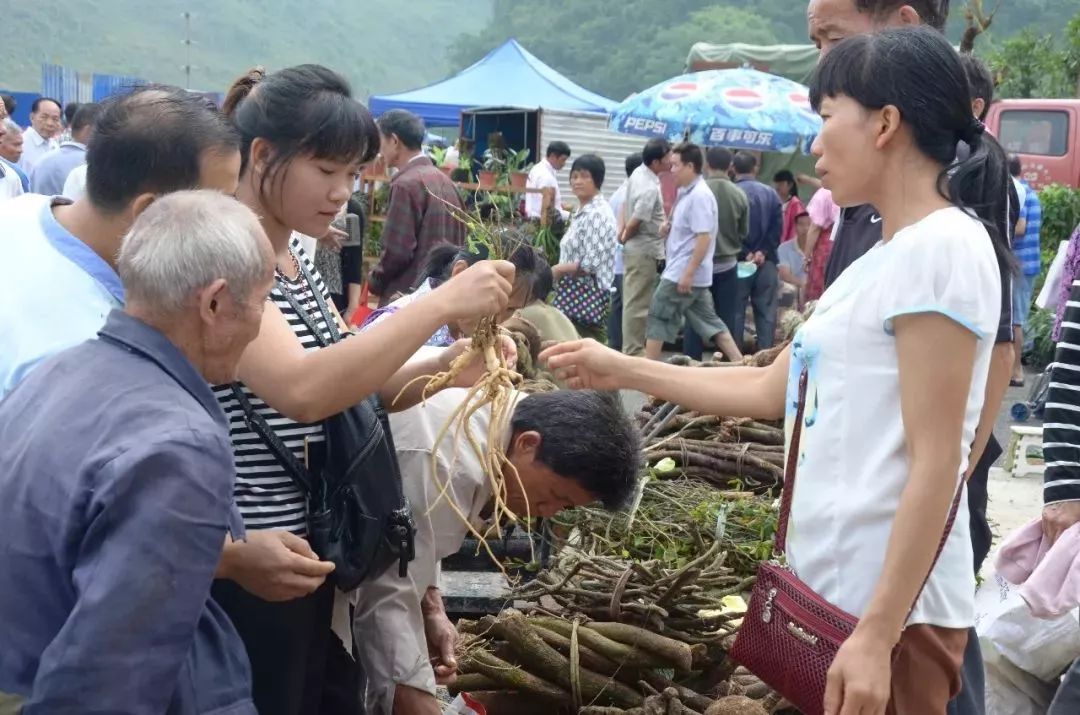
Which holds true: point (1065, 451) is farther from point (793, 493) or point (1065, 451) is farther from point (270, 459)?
point (270, 459)

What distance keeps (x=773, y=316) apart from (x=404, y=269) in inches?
225

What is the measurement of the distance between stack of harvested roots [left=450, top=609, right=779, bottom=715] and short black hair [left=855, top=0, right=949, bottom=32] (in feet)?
6.09

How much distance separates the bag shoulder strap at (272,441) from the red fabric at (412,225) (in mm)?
4734

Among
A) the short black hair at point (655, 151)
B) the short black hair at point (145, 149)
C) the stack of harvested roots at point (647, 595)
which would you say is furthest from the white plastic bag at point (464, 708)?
the short black hair at point (655, 151)

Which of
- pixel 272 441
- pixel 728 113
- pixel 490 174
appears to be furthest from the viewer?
pixel 728 113

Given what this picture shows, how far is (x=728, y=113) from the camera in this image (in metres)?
15.4

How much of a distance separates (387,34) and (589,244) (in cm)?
9822

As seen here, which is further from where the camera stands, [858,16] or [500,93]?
[500,93]

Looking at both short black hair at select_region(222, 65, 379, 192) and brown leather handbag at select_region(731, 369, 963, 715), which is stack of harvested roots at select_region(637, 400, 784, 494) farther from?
short black hair at select_region(222, 65, 379, 192)

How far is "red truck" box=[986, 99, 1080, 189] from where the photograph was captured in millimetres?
16500

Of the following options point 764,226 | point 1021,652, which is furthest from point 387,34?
point 1021,652

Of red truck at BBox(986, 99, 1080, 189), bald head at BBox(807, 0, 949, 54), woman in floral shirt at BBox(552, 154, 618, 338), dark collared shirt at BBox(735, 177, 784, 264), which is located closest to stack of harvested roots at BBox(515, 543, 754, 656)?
bald head at BBox(807, 0, 949, 54)

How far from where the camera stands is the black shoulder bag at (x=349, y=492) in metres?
2.54

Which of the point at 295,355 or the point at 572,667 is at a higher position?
the point at 295,355
